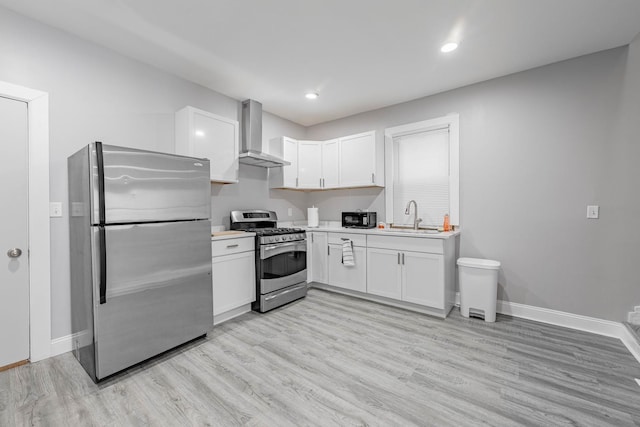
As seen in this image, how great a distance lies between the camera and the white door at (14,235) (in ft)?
6.88

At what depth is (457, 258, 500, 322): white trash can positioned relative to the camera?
2.91m

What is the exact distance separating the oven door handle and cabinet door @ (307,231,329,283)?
0.28 meters

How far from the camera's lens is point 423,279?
3137 millimetres

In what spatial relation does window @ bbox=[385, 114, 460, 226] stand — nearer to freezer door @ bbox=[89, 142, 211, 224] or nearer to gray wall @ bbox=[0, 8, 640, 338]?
gray wall @ bbox=[0, 8, 640, 338]

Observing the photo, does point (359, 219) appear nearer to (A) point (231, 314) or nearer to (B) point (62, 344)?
(A) point (231, 314)

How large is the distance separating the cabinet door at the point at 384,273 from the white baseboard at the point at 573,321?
46.4 inches

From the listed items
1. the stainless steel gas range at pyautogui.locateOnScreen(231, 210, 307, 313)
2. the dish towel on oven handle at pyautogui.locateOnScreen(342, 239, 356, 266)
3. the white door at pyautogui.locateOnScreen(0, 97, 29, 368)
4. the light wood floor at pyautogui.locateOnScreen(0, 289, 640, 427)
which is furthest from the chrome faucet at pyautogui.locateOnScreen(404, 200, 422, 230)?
the white door at pyautogui.locateOnScreen(0, 97, 29, 368)

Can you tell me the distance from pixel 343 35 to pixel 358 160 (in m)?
1.89

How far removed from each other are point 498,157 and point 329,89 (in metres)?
2.21

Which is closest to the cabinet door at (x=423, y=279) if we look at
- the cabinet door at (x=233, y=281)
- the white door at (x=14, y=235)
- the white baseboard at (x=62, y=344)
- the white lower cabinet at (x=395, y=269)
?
the white lower cabinet at (x=395, y=269)

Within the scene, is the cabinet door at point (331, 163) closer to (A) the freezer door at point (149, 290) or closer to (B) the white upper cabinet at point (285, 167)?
(B) the white upper cabinet at point (285, 167)

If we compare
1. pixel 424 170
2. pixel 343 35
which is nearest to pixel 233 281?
pixel 343 35

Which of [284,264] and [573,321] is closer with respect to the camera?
[573,321]

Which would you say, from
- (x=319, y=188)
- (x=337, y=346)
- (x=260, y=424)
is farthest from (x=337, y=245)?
(x=260, y=424)
